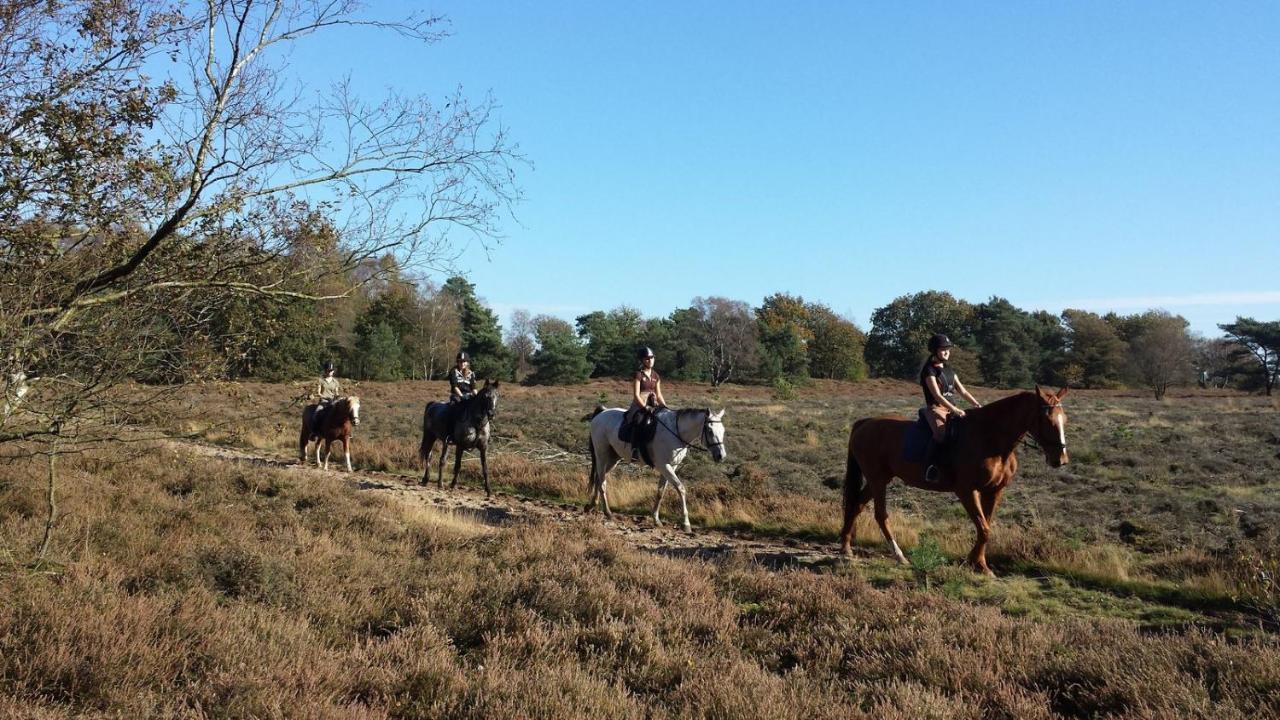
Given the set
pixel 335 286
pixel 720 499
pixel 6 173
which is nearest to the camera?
pixel 6 173

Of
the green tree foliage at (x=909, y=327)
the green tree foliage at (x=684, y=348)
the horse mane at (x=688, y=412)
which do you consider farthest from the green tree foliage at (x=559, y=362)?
the horse mane at (x=688, y=412)

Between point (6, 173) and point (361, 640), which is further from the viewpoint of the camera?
point (361, 640)

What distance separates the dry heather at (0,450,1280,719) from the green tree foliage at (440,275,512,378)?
59.2 metres

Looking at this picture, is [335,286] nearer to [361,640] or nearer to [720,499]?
[361,640]

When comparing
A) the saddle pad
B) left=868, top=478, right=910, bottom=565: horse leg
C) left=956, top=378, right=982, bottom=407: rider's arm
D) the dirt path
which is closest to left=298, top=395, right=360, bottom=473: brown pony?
the dirt path

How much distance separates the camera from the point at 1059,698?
15.8ft

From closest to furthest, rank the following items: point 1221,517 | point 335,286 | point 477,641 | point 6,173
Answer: point 6,173
point 477,641
point 335,286
point 1221,517

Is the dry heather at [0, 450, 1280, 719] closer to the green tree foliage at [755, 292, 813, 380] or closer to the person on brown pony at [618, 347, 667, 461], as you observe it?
the person on brown pony at [618, 347, 667, 461]

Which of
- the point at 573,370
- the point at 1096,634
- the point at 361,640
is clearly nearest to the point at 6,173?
the point at 361,640

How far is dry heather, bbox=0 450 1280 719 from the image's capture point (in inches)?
171

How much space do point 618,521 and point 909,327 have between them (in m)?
73.5

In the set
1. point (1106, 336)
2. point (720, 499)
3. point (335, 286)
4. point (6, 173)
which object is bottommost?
point (720, 499)

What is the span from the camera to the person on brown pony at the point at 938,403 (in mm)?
9156

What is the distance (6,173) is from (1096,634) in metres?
8.51
